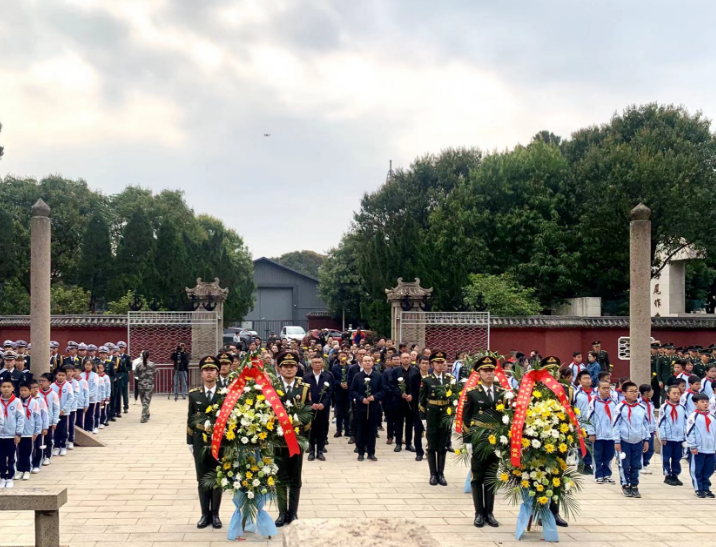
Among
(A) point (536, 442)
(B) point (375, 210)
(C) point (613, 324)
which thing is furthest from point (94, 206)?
(A) point (536, 442)

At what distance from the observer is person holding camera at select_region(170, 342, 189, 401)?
2145 centimetres

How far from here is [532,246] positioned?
A: 3006 centimetres

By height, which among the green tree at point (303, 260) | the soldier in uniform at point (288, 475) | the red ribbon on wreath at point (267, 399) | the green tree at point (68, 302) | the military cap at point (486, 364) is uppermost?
the green tree at point (303, 260)

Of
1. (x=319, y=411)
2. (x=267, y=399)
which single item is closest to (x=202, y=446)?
(x=267, y=399)

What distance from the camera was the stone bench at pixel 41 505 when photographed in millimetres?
6141

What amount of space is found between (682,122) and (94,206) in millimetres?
31265

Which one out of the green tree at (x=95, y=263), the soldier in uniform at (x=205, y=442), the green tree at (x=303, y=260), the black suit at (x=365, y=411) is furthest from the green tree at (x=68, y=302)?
the green tree at (x=303, y=260)

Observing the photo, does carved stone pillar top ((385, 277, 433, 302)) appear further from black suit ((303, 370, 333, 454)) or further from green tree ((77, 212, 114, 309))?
green tree ((77, 212, 114, 309))

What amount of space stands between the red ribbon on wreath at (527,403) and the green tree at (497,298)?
17.1 m

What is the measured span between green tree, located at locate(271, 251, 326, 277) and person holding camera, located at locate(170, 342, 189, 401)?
66168mm

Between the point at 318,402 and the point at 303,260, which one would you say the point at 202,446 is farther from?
the point at 303,260

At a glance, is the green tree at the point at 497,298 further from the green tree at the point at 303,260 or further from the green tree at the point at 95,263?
the green tree at the point at 303,260

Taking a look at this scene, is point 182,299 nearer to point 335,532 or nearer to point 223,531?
point 223,531

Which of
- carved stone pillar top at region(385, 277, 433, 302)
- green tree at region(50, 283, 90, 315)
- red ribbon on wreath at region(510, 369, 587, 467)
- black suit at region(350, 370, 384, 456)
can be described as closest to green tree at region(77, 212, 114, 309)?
green tree at region(50, 283, 90, 315)
